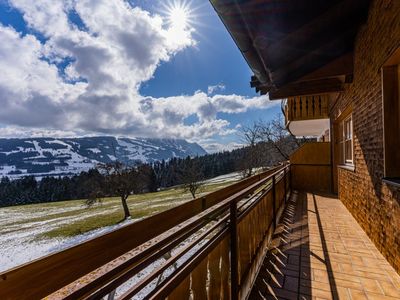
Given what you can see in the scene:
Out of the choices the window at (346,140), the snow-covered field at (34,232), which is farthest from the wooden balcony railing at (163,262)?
the snow-covered field at (34,232)

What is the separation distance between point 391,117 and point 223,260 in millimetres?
2537

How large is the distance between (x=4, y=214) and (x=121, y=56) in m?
30.2

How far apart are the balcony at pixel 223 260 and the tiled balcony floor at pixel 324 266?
0.03 ft

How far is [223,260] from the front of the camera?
162 cm

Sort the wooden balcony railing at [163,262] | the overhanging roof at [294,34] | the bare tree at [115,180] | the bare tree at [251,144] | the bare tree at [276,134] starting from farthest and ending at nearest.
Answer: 1. the bare tree at [251,144]
2. the bare tree at [115,180]
3. the bare tree at [276,134]
4. the overhanging roof at [294,34]
5. the wooden balcony railing at [163,262]

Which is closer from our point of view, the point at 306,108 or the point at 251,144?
the point at 306,108

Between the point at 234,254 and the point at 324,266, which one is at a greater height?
the point at 234,254

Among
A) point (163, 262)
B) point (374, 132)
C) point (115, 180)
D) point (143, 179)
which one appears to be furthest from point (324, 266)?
point (143, 179)

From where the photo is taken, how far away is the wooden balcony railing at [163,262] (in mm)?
604

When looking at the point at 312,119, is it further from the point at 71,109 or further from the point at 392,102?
the point at 71,109

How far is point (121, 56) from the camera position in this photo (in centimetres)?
1647

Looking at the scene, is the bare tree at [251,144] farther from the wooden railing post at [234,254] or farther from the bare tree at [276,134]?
the wooden railing post at [234,254]

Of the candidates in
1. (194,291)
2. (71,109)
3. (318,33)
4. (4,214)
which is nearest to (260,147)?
(318,33)

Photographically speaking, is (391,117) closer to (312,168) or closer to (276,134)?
(312,168)
